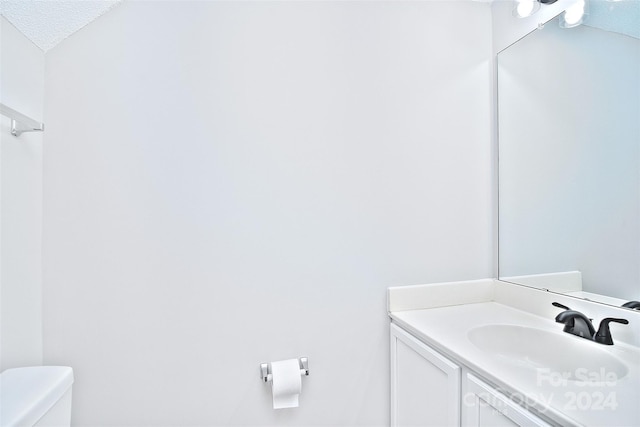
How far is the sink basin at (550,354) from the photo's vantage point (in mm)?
899

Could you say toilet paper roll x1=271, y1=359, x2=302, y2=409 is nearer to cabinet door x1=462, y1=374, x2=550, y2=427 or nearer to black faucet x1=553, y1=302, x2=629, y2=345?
cabinet door x1=462, y1=374, x2=550, y2=427

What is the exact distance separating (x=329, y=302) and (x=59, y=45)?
57.1 inches

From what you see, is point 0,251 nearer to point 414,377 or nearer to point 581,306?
point 414,377

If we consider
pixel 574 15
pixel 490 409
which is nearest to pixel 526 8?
pixel 574 15

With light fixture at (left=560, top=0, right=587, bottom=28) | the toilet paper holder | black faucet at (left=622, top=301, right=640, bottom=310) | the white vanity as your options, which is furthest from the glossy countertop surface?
light fixture at (left=560, top=0, right=587, bottom=28)

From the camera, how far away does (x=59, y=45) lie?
3.75 feet

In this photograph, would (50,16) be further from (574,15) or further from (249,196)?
(574,15)

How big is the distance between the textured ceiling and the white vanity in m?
1.63

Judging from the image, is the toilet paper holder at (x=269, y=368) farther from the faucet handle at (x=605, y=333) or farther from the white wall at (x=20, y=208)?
the faucet handle at (x=605, y=333)

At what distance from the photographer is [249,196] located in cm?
128

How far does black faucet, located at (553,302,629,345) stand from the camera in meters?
1.01

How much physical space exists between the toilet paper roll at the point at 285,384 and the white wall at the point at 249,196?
0.25 feet

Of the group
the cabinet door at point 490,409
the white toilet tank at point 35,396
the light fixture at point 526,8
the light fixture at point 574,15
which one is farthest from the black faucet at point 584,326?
the white toilet tank at point 35,396

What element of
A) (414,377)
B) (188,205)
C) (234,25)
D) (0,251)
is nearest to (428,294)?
(414,377)
